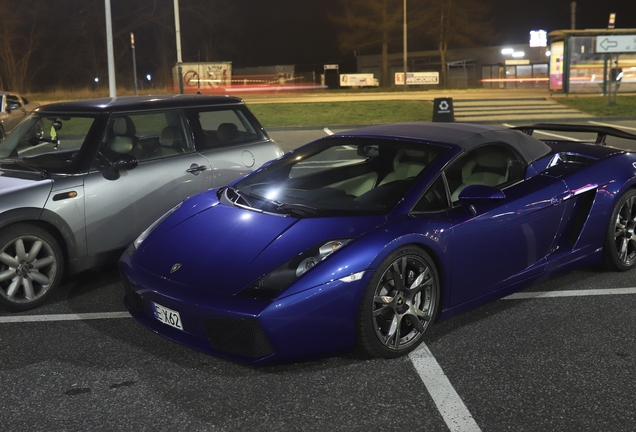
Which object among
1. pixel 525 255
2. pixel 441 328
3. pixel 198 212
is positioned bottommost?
pixel 441 328

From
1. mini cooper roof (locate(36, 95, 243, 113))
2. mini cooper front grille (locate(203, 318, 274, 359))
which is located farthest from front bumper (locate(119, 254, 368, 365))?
mini cooper roof (locate(36, 95, 243, 113))

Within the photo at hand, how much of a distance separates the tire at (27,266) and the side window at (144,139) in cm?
91

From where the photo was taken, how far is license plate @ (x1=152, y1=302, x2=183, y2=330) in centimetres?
369

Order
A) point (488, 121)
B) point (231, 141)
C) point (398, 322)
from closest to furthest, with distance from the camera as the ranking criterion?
point (398, 322) < point (231, 141) < point (488, 121)

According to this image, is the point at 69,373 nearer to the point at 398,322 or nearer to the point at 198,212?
the point at 198,212

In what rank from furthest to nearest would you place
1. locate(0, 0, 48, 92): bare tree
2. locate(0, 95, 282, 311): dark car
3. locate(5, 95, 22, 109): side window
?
1. locate(0, 0, 48, 92): bare tree
2. locate(5, 95, 22, 109): side window
3. locate(0, 95, 282, 311): dark car

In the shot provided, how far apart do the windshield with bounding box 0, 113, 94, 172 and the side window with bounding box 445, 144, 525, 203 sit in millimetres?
3039

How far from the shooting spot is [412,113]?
81.4 feet

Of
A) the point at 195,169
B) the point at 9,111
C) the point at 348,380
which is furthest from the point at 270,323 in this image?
the point at 9,111

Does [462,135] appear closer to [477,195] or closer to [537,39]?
[477,195]

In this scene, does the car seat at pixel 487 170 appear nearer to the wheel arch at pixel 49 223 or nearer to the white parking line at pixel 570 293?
the white parking line at pixel 570 293

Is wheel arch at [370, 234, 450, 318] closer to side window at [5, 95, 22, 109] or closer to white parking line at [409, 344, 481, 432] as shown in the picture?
white parking line at [409, 344, 481, 432]

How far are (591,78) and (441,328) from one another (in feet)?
98.3

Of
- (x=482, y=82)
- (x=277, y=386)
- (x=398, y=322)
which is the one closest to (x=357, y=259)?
(x=398, y=322)
